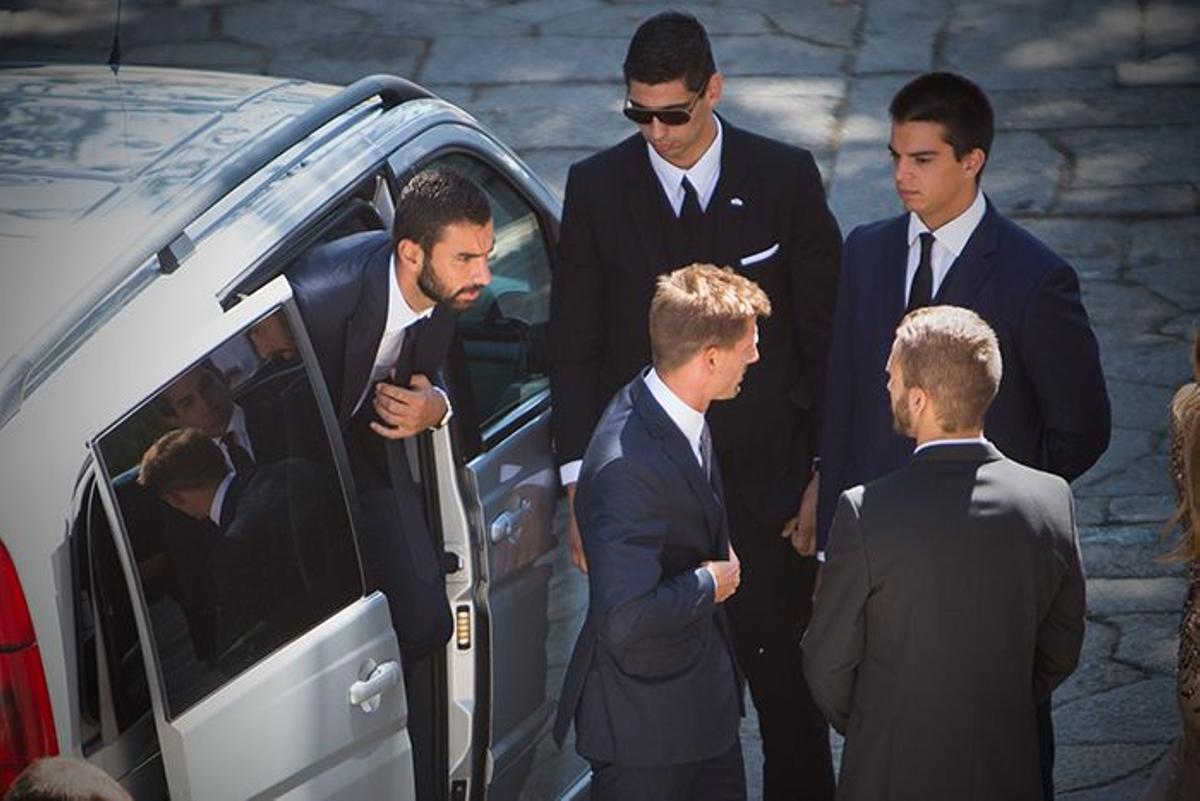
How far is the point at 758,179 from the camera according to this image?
5.04 m

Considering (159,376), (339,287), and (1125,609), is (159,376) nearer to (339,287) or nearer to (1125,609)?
(339,287)

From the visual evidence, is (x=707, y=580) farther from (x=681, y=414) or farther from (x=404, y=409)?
(x=404, y=409)

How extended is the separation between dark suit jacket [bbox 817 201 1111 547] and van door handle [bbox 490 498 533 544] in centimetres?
71

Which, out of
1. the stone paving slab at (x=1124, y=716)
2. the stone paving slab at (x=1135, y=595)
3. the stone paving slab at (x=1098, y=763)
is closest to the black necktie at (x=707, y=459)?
the stone paving slab at (x=1098, y=763)

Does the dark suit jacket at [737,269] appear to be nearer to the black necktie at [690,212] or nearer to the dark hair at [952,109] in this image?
the black necktie at [690,212]

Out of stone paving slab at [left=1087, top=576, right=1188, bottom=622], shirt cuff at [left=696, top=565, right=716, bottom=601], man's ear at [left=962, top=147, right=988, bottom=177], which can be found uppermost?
man's ear at [left=962, top=147, right=988, bottom=177]

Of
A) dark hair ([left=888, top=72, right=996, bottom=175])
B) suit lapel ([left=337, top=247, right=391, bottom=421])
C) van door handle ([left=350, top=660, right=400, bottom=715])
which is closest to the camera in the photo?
van door handle ([left=350, top=660, right=400, bottom=715])

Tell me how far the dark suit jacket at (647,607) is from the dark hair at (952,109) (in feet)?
3.07

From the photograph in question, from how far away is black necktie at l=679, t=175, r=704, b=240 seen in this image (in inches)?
199

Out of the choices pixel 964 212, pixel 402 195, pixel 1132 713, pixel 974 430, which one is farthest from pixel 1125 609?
pixel 402 195

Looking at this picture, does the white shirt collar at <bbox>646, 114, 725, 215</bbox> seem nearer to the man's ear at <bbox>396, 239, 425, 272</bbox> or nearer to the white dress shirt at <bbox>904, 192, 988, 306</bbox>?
the white dress shirt at <bbox>904, 192, 988, 306</bbox>

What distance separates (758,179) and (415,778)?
5.30ft

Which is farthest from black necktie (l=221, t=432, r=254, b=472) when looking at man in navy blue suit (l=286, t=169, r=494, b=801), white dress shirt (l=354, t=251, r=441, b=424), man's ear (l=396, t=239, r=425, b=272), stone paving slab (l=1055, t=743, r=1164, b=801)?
stone paving slab (l=1055, t=743, r=1164, b=801)

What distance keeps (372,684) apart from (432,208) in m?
1.01
